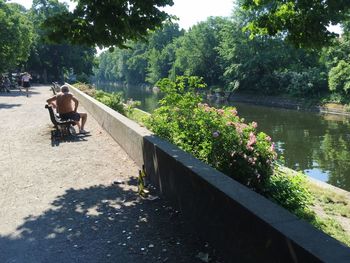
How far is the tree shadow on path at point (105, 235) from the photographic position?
4070 millimetres

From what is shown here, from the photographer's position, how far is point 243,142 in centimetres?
618

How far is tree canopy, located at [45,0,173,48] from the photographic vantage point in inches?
287

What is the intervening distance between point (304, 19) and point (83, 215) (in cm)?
521

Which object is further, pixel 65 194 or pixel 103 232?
pixel 65 194

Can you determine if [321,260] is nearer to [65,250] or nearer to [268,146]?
[65,250]

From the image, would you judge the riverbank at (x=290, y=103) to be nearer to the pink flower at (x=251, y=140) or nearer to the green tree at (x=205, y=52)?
the green tree at (x=205, y=52)

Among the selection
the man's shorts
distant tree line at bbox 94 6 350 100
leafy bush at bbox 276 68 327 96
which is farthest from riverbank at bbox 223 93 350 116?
the man's shorts

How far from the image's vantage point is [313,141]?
73.1 feet

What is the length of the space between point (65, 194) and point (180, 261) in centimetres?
282

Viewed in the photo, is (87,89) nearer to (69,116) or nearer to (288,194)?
(69,116)

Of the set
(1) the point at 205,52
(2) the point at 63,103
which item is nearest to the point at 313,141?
(2) the point at 63,103

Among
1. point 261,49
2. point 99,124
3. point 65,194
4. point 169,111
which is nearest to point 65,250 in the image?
point 65,194

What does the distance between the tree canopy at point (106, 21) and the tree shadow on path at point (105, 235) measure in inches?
128

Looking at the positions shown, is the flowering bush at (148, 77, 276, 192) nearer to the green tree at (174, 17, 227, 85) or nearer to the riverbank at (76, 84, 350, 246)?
the riverbank at (76, 84, 350, 246)
